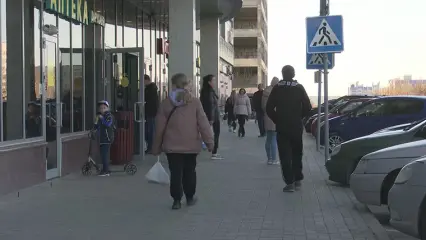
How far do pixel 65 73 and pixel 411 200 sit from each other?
7800mm

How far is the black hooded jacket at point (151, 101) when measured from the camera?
49.2 ft

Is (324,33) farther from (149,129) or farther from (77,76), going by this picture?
(149,129)

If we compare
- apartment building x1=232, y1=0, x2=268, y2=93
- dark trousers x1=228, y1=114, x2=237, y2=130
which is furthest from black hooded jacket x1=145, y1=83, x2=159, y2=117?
apartment building x1=232, y1=0, x2=268, y2=93

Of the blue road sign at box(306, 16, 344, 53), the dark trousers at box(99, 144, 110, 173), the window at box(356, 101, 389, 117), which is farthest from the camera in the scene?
the window at box(356, 101, 389, 117)

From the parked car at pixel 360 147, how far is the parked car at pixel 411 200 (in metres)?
2.92

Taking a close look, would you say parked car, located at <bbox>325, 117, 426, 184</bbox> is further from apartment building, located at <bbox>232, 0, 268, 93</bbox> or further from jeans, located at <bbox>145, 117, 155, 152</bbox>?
apartment building, located at <bbox>232, 0, 268, 93</bbox>

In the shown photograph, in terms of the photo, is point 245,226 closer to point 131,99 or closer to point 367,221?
point 367,221

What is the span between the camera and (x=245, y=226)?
695 centimetres

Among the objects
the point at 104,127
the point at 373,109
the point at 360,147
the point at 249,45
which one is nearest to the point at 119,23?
the point at 104,127

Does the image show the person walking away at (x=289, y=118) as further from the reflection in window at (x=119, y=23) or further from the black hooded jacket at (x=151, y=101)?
the reflection in window at (x=119, y=23)

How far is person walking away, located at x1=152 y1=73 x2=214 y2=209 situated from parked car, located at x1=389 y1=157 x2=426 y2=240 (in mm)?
2680

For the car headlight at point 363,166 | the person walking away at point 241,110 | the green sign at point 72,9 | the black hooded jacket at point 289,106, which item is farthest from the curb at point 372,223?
the person walking away at point 241,110

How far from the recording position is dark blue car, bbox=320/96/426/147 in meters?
15.8

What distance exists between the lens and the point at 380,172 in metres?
7.34
